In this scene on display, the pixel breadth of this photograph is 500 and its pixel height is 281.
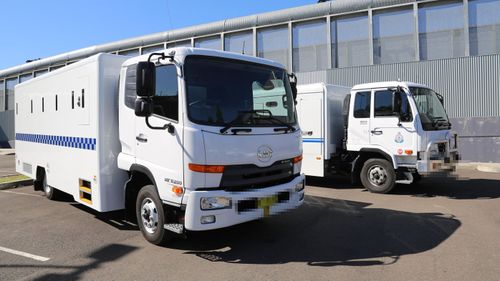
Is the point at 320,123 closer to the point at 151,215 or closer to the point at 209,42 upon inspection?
the point at 151,215

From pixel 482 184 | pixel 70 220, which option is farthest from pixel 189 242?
pixel 482 184

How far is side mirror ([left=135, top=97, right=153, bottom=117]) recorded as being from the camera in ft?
16.6

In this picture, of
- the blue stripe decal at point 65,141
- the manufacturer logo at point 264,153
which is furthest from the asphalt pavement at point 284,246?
the blue stripe decal at point 65,141

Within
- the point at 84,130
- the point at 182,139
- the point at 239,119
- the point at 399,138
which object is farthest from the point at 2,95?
the point at 239,119

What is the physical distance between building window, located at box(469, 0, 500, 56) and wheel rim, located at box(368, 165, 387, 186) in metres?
11.3

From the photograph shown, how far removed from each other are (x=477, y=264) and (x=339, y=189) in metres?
5.85

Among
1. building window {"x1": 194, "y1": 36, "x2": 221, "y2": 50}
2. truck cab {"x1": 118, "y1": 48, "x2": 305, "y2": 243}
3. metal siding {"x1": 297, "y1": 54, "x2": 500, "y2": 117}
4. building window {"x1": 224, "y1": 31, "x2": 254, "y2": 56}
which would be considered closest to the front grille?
truck cab {"x1": 118, "y1": 48, "x2": 305, "y2": 243}

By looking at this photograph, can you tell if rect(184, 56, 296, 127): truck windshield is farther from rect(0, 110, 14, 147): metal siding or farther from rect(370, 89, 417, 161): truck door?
rect(0, 110, 14, 147): metal siding

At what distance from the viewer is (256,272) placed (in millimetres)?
4625

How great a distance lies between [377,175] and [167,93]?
632 cm

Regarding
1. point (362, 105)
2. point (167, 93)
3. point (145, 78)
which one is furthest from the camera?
point (362, 105)

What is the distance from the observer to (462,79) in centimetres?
1741

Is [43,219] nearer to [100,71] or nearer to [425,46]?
[100,71]

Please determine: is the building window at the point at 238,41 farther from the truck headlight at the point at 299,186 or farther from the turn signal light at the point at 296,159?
the truck headlight at the point at 299,186
